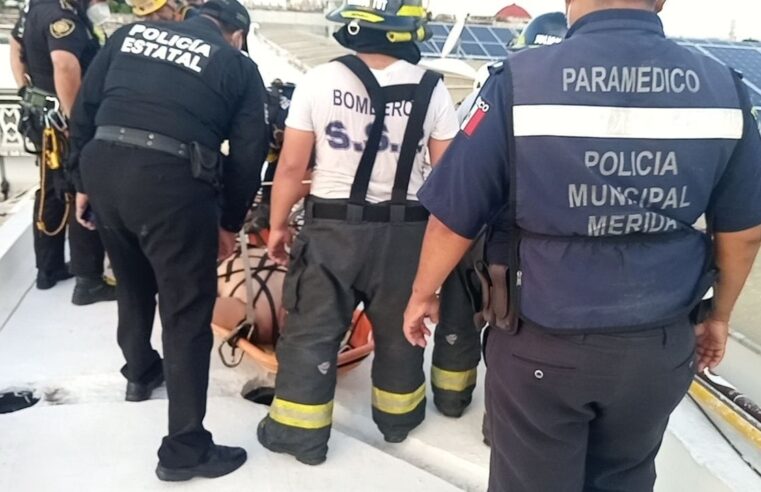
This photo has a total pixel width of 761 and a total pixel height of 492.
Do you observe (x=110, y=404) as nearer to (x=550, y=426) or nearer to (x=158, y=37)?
(x=158, y=37)

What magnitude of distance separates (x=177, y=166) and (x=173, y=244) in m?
0.25

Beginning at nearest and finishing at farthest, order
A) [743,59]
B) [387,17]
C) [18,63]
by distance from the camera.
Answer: [387,17]
[18,63]
[743,59]

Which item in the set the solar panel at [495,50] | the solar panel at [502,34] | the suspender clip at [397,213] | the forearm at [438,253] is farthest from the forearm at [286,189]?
the solar panel at [502,34]

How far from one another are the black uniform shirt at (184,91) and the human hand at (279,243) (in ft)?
0.99

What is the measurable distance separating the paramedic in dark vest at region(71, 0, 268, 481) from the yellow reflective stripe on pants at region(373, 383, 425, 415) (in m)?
0.56

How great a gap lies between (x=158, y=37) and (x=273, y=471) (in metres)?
1.56

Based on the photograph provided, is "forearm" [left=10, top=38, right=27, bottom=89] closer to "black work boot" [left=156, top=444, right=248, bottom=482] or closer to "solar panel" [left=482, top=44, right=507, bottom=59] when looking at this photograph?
"black work boot" [left=156, top=444, right=248, bottom=482]

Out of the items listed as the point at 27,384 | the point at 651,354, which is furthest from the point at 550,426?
the point at 27,384

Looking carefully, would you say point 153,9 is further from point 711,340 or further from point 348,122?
point 711,340

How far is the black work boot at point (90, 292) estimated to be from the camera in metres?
3.94

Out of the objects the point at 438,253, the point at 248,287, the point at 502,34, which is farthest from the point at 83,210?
the point at 502,34

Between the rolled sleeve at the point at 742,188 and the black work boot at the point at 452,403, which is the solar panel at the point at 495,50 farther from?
the rolled sleeve at the point at 742,188

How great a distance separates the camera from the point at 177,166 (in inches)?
89.8

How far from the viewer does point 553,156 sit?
1.57m
